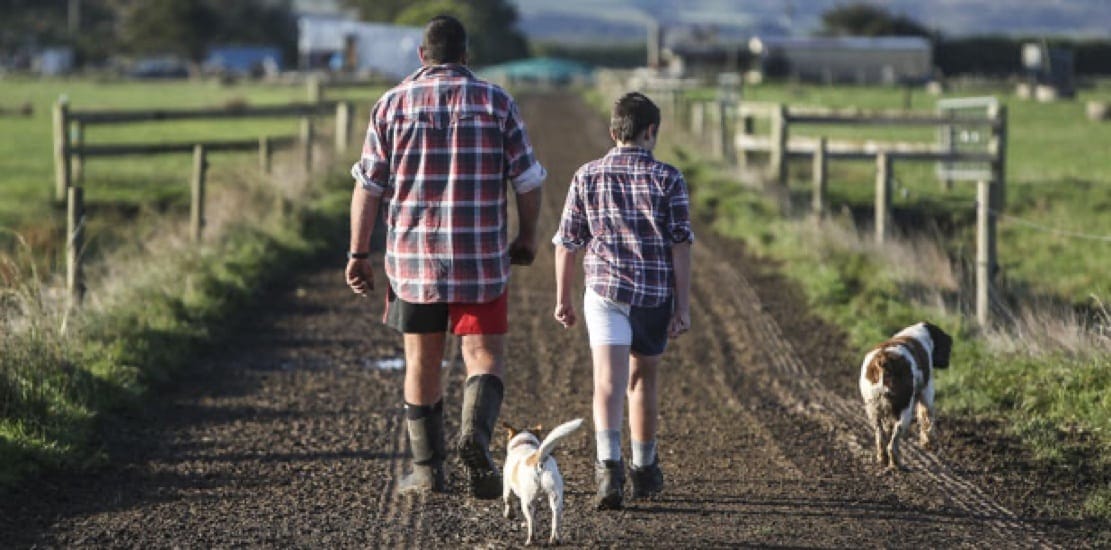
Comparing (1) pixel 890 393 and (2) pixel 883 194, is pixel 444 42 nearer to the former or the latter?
(1) pixel 890 393

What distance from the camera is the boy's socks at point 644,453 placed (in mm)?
6566

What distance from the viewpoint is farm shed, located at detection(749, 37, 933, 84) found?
322 feet

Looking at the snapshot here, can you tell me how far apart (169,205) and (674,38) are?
114207mm

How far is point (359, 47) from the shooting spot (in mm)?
90625

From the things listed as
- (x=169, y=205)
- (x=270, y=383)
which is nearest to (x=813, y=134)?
(x=169, y=205)

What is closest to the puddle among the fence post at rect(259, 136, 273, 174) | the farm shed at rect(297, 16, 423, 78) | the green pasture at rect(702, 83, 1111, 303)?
the green pasture at rect(702, 83, 1111, 303)

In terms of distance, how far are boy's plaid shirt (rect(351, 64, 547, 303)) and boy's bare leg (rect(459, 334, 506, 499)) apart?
0.85 feet

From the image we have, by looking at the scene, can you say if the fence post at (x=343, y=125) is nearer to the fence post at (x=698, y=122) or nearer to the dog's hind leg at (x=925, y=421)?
the fence post at (x=698, y=122)

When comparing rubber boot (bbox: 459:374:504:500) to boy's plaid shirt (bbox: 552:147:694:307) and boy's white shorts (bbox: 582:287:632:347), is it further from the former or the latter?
boy's plaid shirt (bbox: 552:147:694:307)

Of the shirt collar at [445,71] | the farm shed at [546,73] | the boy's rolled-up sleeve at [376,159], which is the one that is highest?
the farm shed at [546,73]

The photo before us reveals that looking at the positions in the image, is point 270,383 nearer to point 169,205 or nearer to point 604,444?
point 604,444

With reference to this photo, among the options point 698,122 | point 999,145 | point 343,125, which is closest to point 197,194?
point 343,125

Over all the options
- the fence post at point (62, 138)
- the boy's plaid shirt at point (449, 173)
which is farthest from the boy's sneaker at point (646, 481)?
the fence post at point (62, 138)

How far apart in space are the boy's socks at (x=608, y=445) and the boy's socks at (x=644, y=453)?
0.53ft
